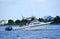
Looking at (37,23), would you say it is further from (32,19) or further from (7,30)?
(7,30)

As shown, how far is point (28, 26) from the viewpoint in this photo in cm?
2081

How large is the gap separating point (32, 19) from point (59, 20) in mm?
2208

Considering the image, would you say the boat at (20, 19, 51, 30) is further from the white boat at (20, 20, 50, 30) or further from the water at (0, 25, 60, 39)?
the water at (0, 25, 60, 39)

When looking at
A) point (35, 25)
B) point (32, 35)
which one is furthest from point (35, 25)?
point (32, 35)

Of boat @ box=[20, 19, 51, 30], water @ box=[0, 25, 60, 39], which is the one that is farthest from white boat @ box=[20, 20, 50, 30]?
water @ box=[0, 25, 60, 39]

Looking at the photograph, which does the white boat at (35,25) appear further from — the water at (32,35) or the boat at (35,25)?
the water at (32,35)

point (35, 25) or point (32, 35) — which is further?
point (35, 25)

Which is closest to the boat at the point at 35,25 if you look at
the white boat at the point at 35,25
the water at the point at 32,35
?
the white boat at the point at 35,25

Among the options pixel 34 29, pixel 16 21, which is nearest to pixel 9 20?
pixel 16 21

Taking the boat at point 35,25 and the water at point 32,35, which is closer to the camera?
the water at point 32,35

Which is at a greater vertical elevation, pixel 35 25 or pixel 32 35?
pixel 35 25

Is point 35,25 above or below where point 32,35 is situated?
above

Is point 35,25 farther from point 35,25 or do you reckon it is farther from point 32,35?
point 32,35

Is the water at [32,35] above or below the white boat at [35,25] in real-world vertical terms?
below
